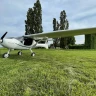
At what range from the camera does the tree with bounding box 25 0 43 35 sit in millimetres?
37531

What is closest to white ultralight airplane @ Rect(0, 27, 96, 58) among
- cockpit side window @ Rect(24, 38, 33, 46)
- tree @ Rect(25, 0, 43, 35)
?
cockpit side window @ Rect(24, 38, 33, 46)

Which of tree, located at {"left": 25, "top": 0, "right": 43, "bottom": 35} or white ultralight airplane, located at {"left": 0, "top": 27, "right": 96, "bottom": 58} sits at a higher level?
tree, located at {"left": 25, "top": 0, "right": 43, "bottom": 35}

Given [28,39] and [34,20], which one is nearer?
[28,39]

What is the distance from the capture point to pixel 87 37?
35.4 m

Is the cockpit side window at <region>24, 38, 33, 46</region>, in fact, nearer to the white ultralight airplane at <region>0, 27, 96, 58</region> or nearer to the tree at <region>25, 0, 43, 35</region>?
the white ultralight airplane at <region>0, 27, 96, 58</region>

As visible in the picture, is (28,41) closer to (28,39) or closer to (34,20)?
(28,39)

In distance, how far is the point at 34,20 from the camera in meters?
38.0

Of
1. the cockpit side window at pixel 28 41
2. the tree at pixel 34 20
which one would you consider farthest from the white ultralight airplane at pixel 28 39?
the tree at pixel 34 20

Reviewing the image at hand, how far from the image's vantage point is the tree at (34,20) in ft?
123

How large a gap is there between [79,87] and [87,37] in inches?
1250

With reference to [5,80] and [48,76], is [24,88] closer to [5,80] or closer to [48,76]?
[5,80]

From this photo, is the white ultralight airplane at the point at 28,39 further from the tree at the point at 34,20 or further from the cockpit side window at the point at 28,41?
the tree at the point at 34,20

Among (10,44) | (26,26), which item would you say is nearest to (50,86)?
(10,44)

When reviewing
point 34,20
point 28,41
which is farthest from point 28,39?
point 34,20
